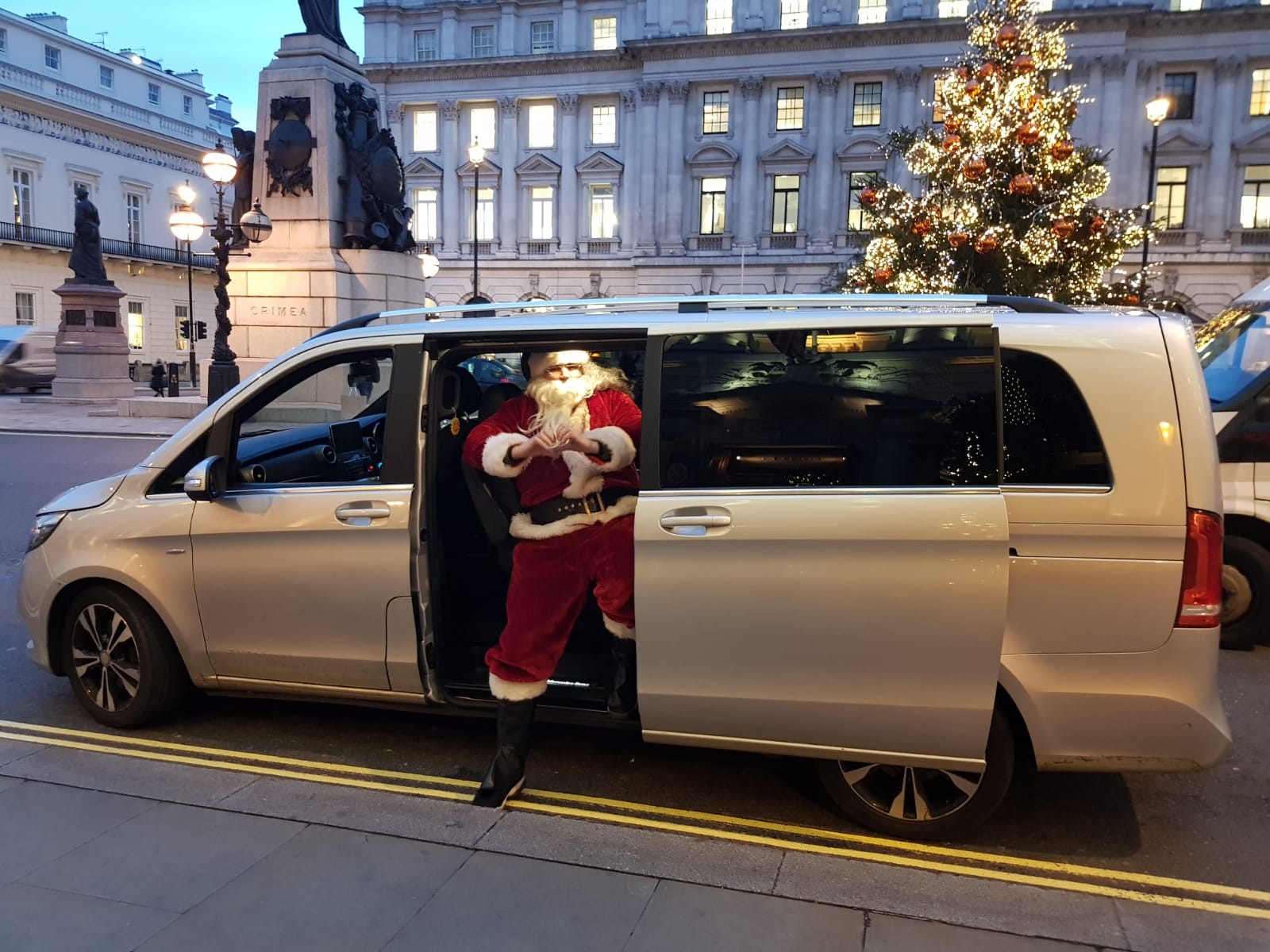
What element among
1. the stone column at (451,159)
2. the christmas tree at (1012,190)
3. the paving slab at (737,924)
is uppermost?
the stone column at (451,159)

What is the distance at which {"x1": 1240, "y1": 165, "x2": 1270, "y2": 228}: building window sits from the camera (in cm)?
4700

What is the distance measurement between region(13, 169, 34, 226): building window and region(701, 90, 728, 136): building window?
35.8 m

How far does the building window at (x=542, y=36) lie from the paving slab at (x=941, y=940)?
59.0m

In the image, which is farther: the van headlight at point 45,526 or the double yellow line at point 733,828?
the van headlight at point 45,526

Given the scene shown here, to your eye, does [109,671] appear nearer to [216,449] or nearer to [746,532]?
[216,449]

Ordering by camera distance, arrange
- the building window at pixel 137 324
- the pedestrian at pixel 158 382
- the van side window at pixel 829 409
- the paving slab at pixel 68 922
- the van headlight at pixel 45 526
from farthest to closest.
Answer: the building window at pixel 137 324, the pedestrian at pixel 158 382, the van headlight at pixel 45 526, the van side window at pixel 829 409, the paving slab at pixel 68 922

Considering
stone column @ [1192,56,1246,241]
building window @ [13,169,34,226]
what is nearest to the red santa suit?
stone column @ [1192,56,1246,241]

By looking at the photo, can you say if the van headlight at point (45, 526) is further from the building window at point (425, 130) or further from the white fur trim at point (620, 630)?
the building window at point (425, 130)

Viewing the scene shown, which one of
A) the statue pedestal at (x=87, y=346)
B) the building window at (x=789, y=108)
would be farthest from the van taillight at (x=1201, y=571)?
the building window at (x=789, y=108)

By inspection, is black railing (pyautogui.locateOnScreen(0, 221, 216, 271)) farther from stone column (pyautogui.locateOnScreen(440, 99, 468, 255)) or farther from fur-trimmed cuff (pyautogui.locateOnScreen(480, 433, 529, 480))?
fur-trimmed cuff (pyautogui.locateOnScreen(480, 433, 529, 480))

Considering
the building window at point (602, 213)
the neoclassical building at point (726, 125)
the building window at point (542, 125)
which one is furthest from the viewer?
the building window at point (542, 125)

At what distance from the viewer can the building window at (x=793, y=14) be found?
1999 inches

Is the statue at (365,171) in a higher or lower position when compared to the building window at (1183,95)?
lower

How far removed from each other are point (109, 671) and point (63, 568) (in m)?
0.56
